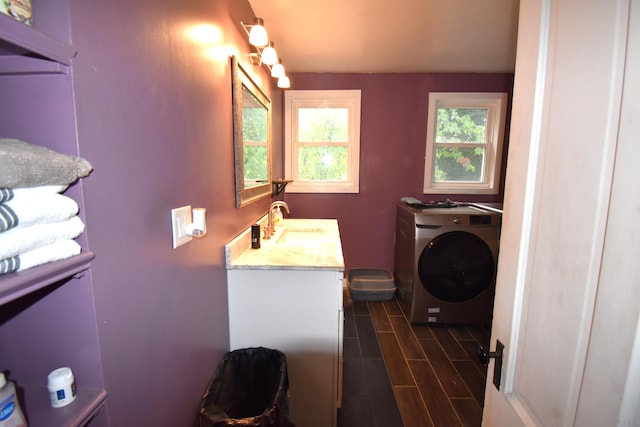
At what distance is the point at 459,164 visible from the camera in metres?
3.07

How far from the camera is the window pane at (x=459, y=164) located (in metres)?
3.05

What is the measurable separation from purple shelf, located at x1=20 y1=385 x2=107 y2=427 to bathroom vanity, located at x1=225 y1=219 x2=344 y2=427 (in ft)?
2.50

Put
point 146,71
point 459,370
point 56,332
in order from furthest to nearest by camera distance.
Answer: point 459,370, point 146,71, point 56,332

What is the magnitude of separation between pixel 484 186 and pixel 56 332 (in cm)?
350

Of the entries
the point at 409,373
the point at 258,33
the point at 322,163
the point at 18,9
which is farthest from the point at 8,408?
the point at 322,163

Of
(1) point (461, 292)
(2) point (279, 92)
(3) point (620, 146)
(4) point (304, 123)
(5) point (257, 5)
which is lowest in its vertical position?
(1) point (461, 292)

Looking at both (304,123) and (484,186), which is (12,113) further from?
(484,186)

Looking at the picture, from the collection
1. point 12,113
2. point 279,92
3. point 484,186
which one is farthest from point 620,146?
point 484,186

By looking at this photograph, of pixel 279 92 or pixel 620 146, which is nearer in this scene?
pixel 620 146

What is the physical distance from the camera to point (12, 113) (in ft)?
1.58

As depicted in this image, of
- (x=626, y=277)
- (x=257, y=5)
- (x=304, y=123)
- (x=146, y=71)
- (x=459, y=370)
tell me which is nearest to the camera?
(x=626, y=277)

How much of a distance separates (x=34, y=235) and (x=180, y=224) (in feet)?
1.61

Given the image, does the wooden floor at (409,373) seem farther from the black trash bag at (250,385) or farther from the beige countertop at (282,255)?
the beige countertop at (282,255)

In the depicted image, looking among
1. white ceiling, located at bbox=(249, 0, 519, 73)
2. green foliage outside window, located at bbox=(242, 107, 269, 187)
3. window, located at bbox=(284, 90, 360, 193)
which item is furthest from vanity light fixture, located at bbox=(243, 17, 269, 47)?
window, located at bbox=(284, 90, 360, 193)
